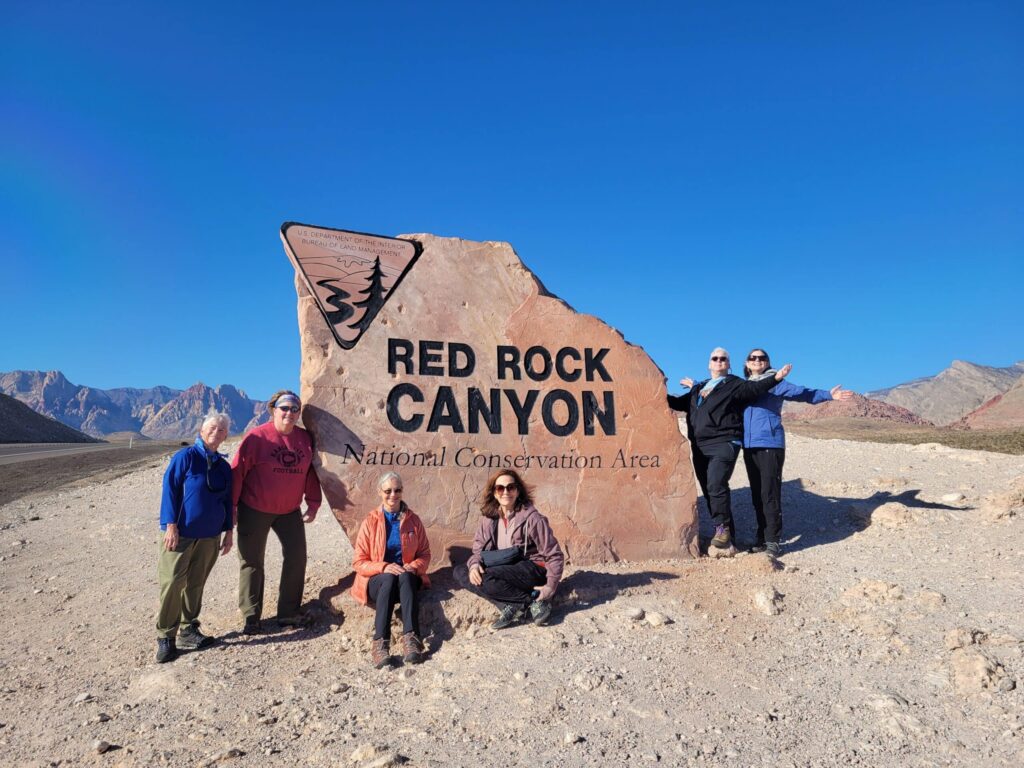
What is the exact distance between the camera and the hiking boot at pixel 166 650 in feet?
15.0

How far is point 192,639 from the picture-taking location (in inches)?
188

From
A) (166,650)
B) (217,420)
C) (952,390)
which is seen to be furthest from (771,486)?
(952,390)

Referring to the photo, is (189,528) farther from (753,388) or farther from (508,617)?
(753,388)

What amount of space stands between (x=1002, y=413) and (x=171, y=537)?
139ft

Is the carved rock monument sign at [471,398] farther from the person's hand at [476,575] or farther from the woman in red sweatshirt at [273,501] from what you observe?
the person's hand at [476,575]

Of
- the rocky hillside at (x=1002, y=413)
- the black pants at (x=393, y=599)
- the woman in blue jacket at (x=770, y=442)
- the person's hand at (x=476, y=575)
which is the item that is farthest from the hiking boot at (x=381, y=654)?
the rocky hillside at (x=1002, y=413)

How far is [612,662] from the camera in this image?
163 inches

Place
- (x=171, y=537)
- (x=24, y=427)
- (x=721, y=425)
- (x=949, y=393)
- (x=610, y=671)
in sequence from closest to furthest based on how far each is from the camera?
(x=610, y=671) → (x=171, y=537) → (x=721, y=425) → (x=24, y=427) → (x=949, y=393)

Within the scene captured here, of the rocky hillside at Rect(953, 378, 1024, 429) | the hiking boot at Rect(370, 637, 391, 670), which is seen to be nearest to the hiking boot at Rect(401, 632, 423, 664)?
the hiking boot at Rect(370, 637, 391, 670)

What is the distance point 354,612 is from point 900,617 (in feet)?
13.5

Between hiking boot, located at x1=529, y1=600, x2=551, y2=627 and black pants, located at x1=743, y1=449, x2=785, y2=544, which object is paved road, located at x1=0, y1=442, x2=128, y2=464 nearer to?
hiking boot, located at x1=529, y1=600, x2=551, y2=627

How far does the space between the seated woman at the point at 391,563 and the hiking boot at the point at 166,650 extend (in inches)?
52.2

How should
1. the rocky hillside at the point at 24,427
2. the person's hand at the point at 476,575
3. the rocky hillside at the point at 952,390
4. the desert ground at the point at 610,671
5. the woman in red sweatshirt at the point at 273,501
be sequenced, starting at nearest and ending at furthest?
the desert ground at the point at 610,671 → the person's hand at the point at 476,575 → the woman in red sweatshirt at the point at 273,501 → the rocky hillside at the point at 24,427 → the rocky hillside at the point at 952,390

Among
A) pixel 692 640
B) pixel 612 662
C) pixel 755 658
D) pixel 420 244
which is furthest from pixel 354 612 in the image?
pixel 420 244
